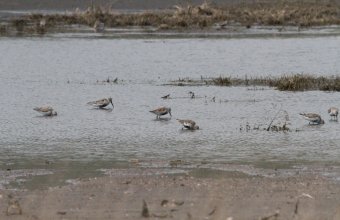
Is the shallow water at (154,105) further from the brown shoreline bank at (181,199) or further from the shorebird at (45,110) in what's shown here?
the brown shoreline bank at (181,199)

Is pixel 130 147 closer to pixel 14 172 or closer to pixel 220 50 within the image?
pixel 14 172

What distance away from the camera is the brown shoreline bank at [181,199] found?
34.4ft

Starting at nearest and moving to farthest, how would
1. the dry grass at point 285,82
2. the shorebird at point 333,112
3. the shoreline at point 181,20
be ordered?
the shorebird at point 333,112, the dry grass at point 285,82, the shoreline at point 181,20

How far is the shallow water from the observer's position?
50.6 ft

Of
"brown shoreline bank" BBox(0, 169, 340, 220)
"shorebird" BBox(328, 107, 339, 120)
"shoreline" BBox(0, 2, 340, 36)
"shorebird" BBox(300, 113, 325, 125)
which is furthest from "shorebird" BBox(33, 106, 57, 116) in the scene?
"shoreline" BBox(0, 2, 340, 36)

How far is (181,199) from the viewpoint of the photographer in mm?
11289

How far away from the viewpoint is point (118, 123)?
18.9 m

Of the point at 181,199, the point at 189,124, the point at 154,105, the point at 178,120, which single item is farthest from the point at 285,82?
the point at 181,199

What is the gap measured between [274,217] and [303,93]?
1335 cm

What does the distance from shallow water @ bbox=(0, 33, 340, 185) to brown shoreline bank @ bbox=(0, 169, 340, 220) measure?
180 centimetres

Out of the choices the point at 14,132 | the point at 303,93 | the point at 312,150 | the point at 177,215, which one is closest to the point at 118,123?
the point at 14,132

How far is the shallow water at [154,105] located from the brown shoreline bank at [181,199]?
1.80 meters

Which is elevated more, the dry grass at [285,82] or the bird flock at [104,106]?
the bird flock at [104,106]

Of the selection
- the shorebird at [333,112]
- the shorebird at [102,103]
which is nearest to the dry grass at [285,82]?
the shorebird at [333,112]
